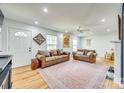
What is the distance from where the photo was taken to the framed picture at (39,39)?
5203 millimetres

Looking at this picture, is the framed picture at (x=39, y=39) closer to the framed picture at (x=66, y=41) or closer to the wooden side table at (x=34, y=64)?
the wooden side table at (x=34, y=64)

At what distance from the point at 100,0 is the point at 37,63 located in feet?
11.8

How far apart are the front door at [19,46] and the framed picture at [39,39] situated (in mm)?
476

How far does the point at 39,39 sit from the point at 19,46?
1.36m

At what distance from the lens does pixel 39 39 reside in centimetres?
540

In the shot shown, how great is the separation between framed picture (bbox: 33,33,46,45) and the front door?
48 centimetres

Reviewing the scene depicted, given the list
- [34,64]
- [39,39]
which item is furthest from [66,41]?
[34,64]

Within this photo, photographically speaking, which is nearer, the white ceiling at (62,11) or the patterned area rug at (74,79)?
the patterned area rug at (74,79)

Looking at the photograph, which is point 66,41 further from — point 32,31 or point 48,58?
point 48,58

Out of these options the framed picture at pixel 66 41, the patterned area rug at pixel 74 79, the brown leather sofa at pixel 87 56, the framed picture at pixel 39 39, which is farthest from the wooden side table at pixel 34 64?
the framed picture at pixel 66 41

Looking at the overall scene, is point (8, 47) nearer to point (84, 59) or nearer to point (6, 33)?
point (6, 33)

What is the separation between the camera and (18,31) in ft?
14.3

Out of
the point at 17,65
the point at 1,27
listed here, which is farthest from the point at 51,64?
the point at 1,27

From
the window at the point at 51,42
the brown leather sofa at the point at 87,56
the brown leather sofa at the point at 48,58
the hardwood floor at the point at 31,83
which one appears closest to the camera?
the hardwood floor at the point at 31,83
